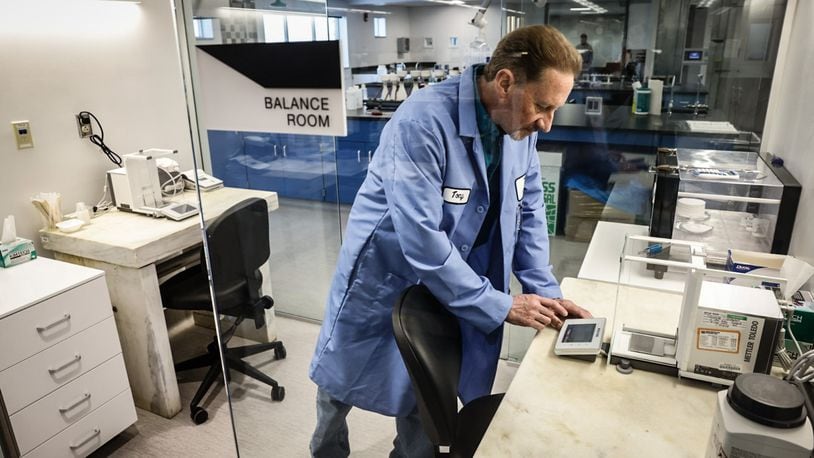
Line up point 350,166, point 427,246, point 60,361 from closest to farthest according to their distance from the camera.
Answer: point 427,246 < point 350,166 < point 60,361

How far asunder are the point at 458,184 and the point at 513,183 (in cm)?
21

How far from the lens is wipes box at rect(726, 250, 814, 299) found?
1205 mm

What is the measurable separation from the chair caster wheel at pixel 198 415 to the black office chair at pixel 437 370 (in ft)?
4.51

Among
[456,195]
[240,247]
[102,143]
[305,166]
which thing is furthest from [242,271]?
[102,143]

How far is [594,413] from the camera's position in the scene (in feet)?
3.42

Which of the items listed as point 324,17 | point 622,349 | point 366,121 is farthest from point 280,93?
point 622,349

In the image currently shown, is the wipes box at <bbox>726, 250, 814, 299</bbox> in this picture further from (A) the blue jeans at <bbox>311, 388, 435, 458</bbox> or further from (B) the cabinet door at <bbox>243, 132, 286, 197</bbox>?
(B) the cabinet door at <bbox>243, 132, 286, 197</bbox>

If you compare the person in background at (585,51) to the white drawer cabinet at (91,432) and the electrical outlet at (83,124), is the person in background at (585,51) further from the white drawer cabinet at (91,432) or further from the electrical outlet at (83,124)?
the electrical outlet at (83,124)

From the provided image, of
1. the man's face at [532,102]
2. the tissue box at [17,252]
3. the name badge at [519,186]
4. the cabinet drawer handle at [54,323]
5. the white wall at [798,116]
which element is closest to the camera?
the man's face at [532,102]

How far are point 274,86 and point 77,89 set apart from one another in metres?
1.82

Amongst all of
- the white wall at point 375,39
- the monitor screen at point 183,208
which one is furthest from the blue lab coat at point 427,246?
the monitor screen at point 183,208

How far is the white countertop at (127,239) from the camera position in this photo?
2111 mm

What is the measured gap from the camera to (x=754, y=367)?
3.48 feet

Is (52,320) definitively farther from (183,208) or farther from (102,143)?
(102,143)
